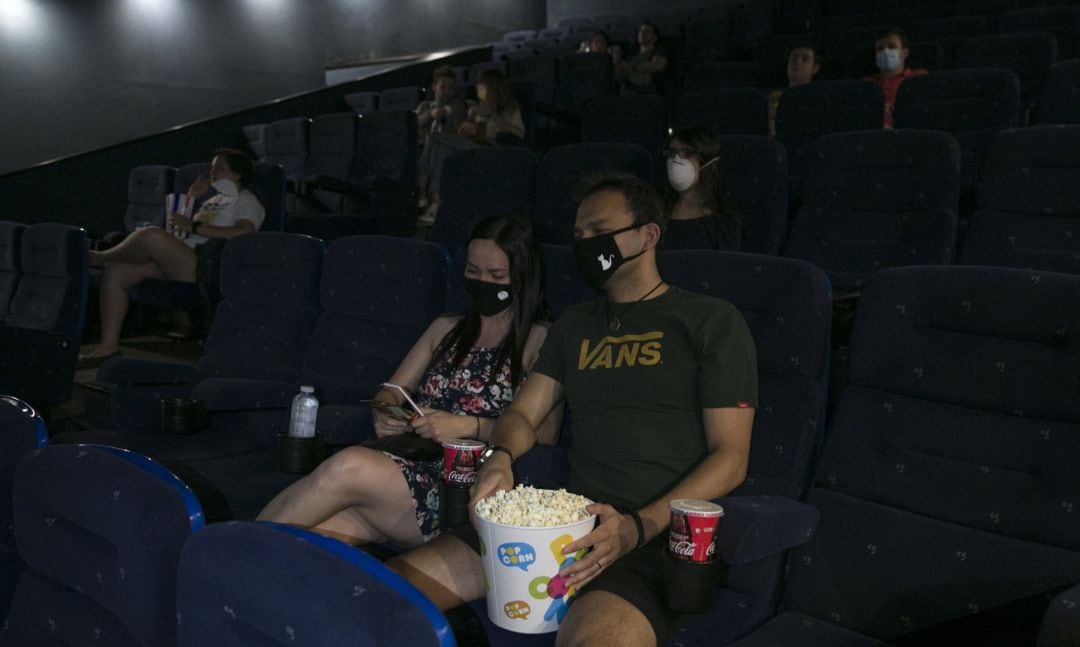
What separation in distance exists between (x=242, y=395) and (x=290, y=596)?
6.15ft

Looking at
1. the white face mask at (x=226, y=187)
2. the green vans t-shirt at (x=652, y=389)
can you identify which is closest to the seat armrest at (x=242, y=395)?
the green vans t-shirt at (x=652, y=389)

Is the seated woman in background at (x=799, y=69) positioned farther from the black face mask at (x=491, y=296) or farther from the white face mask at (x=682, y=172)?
the black face mask at (x=491, y=296)

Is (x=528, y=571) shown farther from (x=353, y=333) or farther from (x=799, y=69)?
(x=799, y=69)

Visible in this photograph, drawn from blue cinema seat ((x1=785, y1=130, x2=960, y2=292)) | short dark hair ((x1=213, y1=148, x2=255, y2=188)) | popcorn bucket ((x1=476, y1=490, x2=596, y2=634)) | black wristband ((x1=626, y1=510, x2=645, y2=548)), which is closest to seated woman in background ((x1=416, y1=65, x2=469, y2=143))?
short dark hair ((x1=213, y1=148, x2=255, y2=188))

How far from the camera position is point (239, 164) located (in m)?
4.91

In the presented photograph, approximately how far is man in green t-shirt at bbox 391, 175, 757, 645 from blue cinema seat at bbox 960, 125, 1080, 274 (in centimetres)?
153

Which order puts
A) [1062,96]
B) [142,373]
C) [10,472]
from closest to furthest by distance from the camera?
[10,472]
[142,373]
[1062,96]

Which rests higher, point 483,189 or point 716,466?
point 483,189

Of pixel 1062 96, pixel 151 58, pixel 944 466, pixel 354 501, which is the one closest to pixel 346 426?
pixel 354 501

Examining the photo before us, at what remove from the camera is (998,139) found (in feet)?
9.85

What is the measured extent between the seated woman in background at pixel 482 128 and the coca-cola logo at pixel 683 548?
4365 mm

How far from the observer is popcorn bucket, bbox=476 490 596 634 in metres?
1.43

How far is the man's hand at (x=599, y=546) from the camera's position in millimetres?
1462

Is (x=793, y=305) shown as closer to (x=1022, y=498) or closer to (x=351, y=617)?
(x=1022, y=498)
